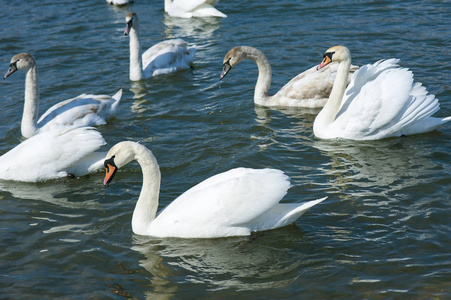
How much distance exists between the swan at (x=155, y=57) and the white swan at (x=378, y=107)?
4.45m

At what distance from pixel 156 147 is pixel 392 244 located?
429 centimetres

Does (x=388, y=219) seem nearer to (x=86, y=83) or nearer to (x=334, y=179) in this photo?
(x=334, y=179)

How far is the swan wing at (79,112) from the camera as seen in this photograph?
34.2 ft

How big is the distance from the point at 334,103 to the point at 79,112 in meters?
4.04

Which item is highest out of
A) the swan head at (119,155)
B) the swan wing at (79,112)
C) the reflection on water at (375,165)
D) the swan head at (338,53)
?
the swan head at (338,53)

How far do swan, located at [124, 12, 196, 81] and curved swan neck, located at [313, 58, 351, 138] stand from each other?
450 cm

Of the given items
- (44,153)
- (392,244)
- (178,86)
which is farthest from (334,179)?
(178,86)

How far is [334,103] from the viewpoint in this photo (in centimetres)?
988

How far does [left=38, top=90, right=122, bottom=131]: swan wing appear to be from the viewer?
10.4 meters

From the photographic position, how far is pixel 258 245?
6996 mm

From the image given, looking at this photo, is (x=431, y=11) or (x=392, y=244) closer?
(x=392, y=244)

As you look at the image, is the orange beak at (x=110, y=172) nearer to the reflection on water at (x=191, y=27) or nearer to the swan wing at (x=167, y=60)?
the swan wing at (x=167, y=60)

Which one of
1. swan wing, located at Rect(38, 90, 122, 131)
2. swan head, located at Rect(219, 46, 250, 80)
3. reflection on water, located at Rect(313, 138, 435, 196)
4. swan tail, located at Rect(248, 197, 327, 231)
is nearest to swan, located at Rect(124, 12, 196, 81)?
swan head, located at Rect(219, 46, 250, 80)

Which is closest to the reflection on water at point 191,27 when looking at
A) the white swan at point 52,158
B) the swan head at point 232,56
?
the swan head at point 232,56
